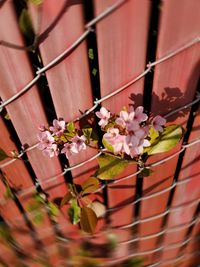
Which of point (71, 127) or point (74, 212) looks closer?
point (71, 127)

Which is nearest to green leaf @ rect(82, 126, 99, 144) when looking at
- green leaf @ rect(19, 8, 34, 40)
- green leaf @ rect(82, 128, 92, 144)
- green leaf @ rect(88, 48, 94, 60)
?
green leaf @ rect(82, 128, 92, 144)

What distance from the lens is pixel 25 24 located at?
3.01 feet

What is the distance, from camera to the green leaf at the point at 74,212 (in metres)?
1.53

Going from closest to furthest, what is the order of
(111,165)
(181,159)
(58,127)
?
(58,127), (111,165), (181,159)

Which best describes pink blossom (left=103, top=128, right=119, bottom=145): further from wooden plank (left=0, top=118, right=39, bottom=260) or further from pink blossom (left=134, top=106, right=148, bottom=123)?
wooden plank (left=0, top=118, right=39, bottom=260)

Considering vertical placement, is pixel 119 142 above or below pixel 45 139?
below

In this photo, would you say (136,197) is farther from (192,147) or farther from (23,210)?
(23,210)

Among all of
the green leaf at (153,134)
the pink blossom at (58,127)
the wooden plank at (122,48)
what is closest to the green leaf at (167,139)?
the green leaf at (153,134)

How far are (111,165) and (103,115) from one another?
9.5 inches

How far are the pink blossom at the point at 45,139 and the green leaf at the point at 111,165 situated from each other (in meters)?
0.19

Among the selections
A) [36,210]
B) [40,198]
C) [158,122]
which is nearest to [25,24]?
[158,122]

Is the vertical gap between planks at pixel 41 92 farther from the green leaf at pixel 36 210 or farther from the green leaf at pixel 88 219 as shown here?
the green leaf at pixel 88 219

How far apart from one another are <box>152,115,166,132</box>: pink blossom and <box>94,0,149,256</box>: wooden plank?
65mm

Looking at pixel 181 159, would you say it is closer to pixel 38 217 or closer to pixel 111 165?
pixel 111 165
